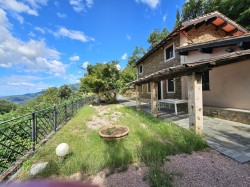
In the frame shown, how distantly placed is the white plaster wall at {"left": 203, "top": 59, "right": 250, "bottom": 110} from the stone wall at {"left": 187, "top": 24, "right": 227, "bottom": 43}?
115 inches

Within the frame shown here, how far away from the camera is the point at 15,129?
3920mm

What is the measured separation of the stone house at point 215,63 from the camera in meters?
4.88

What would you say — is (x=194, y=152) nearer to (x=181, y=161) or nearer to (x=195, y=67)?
(x=181, y=161)

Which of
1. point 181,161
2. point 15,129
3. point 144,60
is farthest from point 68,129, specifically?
point 144,60

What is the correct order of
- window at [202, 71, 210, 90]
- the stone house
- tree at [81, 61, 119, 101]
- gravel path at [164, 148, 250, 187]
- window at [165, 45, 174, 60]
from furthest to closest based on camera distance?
tree at [81, 61, 119, 101] < window at [165, 45, 174, 60] < window at [202, 71, 210, 90] < the stone house < gravel path at [164, 148, 250, 187]

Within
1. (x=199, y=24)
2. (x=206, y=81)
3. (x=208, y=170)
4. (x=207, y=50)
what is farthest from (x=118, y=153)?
(x=199, y=24)

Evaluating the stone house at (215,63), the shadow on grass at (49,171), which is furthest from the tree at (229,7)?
the shadow on grass at (49,171)

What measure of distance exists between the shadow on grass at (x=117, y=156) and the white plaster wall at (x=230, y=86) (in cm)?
552

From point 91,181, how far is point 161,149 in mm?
1903

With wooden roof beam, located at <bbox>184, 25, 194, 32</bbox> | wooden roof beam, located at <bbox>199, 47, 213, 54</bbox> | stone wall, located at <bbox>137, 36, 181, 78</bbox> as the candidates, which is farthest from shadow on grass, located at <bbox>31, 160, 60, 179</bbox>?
wooden roof beam, located at <bbox>184, 25, 194, 32</bbox>

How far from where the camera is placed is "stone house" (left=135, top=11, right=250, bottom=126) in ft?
16.0

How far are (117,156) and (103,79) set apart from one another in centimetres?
1130

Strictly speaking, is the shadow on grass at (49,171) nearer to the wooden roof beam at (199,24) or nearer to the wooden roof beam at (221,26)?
→ the wooden roof beam at (199,24)

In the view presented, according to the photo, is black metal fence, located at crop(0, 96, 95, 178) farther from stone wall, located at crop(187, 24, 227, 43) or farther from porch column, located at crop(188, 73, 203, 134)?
stone wall, located at crop(187, 24, 227, 43)
